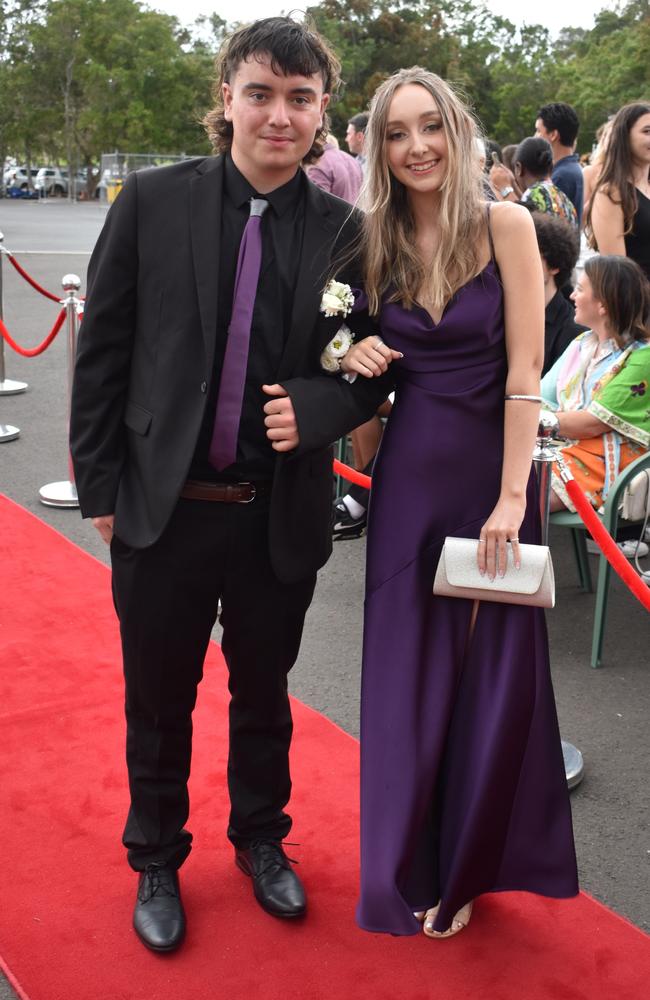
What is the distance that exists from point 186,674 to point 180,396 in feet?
2.55

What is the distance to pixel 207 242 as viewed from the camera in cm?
265

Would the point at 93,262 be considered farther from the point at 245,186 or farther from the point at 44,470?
the point at 44,470

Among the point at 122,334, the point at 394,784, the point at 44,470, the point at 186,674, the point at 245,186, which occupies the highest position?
the point at 245,186

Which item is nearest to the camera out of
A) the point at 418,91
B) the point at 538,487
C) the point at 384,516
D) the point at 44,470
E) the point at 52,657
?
the point at 418,91

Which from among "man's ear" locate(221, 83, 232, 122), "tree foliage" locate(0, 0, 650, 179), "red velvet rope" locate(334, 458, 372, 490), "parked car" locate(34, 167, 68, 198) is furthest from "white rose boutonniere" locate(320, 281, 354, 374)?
"parked car" locate(34, 167, 68, 198)

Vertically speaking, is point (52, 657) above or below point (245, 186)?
below

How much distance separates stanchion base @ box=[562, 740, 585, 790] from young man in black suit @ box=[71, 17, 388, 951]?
3.88 ft

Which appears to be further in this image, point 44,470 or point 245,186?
point 44,470

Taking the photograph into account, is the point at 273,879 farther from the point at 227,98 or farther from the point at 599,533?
the point at 227,98

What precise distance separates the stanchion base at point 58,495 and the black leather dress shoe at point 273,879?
12.5 ft

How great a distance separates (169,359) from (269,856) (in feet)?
4.76

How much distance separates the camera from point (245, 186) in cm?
273

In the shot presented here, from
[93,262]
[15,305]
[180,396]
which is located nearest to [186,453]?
[180,396]

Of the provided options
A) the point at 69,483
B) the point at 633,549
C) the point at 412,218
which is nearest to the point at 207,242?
the point at 412,218
